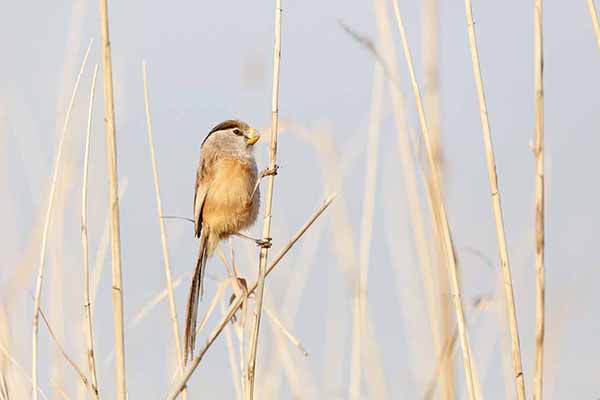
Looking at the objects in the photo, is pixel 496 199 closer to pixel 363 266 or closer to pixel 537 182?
pixel 537 182

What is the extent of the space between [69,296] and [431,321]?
4.05 feet

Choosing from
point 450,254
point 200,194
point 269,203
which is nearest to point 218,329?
point 269,203

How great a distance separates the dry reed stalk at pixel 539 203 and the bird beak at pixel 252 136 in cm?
119

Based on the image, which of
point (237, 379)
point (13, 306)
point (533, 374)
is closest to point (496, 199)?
point (533, 374)

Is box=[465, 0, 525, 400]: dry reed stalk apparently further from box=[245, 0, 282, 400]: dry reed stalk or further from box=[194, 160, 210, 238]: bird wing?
box=[194, 160, 210, 238]: bird wing

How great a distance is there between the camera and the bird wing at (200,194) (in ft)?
9.57

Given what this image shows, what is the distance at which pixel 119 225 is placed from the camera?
1776 mm

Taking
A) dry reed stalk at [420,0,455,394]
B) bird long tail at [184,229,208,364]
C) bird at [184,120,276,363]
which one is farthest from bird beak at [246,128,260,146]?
dry reed stalk at [420,0,455,394]

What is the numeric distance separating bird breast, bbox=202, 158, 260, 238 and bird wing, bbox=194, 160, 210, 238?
0.06 ft

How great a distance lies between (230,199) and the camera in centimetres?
284

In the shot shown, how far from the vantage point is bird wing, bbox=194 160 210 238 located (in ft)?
9.57

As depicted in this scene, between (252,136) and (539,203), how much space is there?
4.15 ft

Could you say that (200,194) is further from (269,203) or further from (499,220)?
(499,220)

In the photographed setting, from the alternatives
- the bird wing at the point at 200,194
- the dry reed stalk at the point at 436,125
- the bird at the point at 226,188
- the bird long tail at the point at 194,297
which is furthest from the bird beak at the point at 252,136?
the dry reed stalk at the point at 436,125
